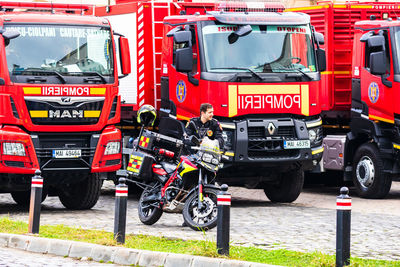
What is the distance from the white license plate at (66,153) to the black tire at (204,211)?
2975mm

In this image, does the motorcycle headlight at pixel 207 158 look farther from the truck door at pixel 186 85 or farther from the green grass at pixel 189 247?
the truck door at pixel 186 85

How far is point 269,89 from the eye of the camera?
1659 centimetres

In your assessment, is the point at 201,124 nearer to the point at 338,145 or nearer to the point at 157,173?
the point at 157,173

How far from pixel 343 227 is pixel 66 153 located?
7.04 m

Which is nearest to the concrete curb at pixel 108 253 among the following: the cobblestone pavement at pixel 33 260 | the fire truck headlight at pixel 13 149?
the cobblestone pavement at pixel 33 260

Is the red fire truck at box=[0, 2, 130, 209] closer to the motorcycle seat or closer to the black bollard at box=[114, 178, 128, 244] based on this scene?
the motorcycle seat

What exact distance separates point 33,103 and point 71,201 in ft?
7.38

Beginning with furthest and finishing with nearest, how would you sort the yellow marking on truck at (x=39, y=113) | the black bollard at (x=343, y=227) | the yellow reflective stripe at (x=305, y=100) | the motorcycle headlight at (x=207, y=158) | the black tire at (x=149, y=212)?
1. the yellow reflective stripe at (x=305, y=100)
2. the yellow marking on truck at (x=39, y=113)
3. the black tire at (x=149, y=212)
4. the motorcycle headlight at (x=207, y=158)
5. the black bollard at (x=343, y=227)

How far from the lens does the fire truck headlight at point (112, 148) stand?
52.8ft

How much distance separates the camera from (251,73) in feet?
54.2

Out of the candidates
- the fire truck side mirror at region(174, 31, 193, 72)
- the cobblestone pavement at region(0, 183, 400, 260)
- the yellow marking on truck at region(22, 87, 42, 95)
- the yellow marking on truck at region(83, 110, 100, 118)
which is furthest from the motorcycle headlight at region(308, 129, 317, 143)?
the yellow marking on truck at region(22, 87, 42, 95)

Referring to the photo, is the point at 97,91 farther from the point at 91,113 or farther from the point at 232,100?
the point at 232,100

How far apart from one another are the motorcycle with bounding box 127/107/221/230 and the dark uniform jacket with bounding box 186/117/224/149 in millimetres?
296

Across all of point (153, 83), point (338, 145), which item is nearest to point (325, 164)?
point (338, 145)
